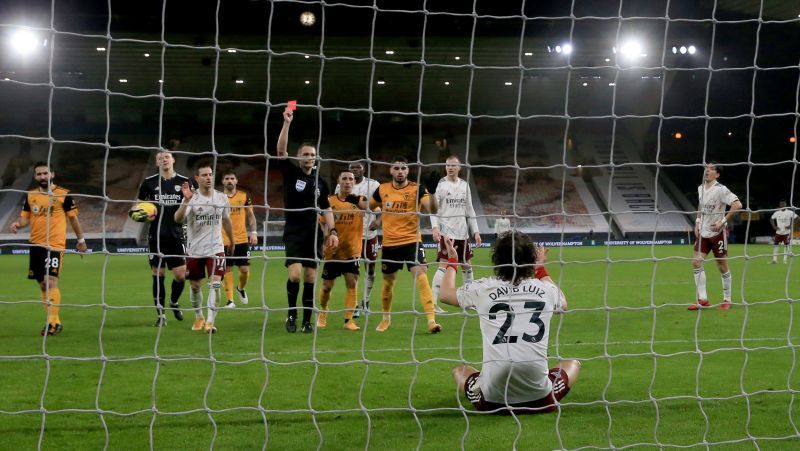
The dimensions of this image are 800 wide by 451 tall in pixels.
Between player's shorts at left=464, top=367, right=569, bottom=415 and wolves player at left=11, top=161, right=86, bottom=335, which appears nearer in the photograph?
player's shorts at left=464, top=367, right=569, bottom=415

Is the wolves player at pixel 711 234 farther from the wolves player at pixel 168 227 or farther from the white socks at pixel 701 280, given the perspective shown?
the wolves player at pixel 168 227

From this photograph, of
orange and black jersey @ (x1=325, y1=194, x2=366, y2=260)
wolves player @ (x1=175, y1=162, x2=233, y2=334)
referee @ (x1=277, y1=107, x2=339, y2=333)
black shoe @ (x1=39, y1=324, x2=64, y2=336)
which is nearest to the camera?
referee @ (x1=277, y1=107, x2=339, y2=333)

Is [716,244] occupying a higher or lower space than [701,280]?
higher

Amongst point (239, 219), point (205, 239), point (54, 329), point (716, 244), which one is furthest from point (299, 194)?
point (716, 244)

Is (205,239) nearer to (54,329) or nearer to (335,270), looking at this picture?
(335,270)

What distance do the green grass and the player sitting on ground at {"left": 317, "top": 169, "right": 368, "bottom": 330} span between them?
335 mm

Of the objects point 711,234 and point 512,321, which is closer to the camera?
point 512,321

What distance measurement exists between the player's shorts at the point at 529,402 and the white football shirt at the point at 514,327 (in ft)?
0.47

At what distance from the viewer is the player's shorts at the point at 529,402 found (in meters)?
4.84

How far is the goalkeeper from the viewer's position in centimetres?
463

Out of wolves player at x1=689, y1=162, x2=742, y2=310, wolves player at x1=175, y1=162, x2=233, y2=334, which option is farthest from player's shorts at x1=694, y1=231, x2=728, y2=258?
wolves player at x1=175, y1=162, x2=233, y2=334

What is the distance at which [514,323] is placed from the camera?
4.66 m

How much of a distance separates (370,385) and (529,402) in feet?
4.50

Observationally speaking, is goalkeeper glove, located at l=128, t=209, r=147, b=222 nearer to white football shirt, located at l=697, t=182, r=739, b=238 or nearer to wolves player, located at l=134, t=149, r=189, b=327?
wolves player, located at l=134, t=149, r=189, b=327
